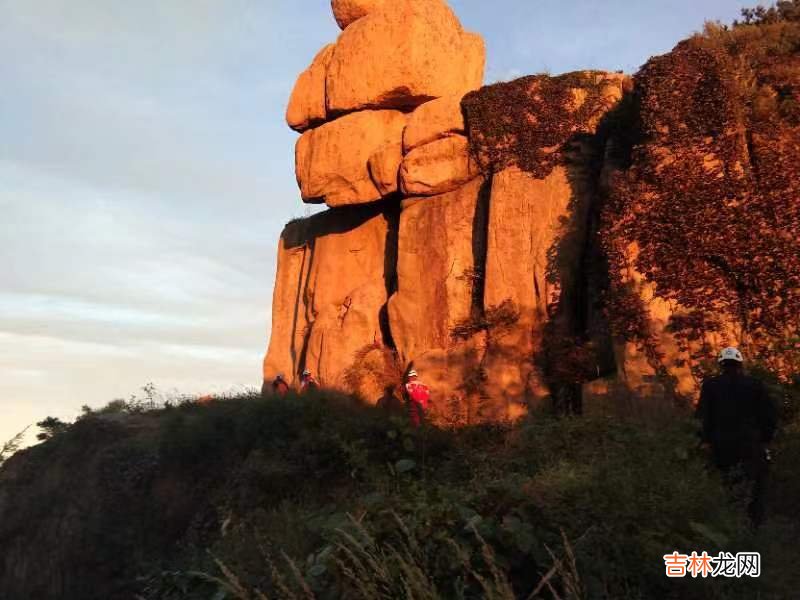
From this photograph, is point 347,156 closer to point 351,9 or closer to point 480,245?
point 480,245

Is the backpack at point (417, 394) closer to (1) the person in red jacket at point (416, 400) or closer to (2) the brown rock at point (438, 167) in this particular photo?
(1) the person in red jacket at point (416, 400)

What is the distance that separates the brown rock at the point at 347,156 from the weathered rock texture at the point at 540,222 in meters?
0.06

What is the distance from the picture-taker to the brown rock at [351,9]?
77.7 ft

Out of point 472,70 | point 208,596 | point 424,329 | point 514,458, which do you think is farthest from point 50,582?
point 472,70

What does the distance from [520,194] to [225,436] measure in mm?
8149

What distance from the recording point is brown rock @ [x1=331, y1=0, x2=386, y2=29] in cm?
2369

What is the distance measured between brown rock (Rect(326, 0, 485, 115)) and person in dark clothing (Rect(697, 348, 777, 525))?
15.2 m

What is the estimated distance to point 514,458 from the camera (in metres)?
10.2

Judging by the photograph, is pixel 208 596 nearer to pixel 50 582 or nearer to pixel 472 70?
pixel 50 582

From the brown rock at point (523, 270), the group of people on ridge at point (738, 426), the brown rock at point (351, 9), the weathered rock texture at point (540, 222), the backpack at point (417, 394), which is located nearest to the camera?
the group of people on ridge at point (738, 426)

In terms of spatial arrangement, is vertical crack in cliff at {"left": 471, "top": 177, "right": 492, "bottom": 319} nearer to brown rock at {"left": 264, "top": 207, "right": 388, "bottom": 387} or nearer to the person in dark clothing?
brown rock at {"left": 264, "top": 207, "right": 388, "bottom": 387}

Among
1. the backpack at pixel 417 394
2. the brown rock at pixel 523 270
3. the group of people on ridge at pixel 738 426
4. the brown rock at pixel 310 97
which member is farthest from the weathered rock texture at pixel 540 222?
the group of people on ridge at pixel 738 426

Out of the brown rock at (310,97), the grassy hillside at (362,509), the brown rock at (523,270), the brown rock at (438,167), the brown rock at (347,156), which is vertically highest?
the brown rock at (310,97)

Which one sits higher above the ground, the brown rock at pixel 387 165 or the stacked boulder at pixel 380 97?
the stacked boulder at pixel 380 97
